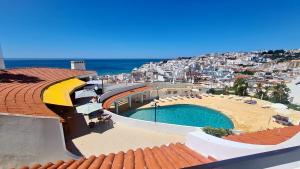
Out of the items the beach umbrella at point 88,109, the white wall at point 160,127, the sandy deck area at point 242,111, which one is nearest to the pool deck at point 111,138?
the white wall at point 160,127

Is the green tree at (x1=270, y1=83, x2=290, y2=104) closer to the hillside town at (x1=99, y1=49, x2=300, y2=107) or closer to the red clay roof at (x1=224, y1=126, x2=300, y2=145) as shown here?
the hillside town at (x1=99, y1=49, x2=300, y2=107)

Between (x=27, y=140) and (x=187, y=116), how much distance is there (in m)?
24.7

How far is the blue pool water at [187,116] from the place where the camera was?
90.9ft

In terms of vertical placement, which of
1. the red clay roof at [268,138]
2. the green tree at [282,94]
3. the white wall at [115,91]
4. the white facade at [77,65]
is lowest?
the green tree at [282,94]

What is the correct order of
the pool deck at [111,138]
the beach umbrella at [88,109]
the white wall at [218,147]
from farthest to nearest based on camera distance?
the beach umbrella at [88,109], the pool deck at [111,138], the white wall at [218,147]

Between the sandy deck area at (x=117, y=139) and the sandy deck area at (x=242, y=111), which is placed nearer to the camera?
the sandy deck area at (x=117, y=139)

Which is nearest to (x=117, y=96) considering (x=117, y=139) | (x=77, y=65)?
(x=77, y=65)

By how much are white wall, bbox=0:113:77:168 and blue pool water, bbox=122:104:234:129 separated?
19.8 m

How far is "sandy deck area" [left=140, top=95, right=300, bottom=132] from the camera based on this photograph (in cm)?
2561

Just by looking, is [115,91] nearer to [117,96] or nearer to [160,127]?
[117,96]

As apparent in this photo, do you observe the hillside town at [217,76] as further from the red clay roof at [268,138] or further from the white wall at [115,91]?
the red clay roof at [268,138]

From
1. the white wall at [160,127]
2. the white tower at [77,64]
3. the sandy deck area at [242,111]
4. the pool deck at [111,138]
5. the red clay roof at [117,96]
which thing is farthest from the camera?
the white tower at [77,64]

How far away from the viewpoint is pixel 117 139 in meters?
14.2

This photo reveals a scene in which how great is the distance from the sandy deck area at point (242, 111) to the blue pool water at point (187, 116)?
1.11m
